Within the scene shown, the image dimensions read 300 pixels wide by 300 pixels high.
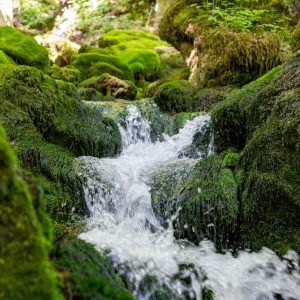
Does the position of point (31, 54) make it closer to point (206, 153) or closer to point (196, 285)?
point (206, 153)

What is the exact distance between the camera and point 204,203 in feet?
13.4

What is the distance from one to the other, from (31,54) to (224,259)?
8.80 metres

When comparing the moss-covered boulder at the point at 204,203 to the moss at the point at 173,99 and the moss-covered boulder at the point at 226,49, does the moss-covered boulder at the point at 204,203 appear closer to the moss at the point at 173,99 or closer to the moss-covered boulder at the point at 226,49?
the moss at the point at 173,99

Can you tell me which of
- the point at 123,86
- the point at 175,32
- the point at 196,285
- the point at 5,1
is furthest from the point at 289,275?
the point at 5,1

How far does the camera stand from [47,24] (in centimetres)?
2389

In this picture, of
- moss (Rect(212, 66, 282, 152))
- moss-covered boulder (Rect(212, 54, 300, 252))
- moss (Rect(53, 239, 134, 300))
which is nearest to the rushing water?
moss-covered boulder (Rect(212, 54, 300, 252))

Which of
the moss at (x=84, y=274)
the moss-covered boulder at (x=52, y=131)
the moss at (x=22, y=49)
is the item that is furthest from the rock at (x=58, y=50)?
the moss at (x=84, y=274)

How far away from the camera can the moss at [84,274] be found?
1.54m

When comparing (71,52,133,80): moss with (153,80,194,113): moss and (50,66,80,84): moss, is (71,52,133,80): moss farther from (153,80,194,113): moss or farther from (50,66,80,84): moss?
(153,80,194,113): moss

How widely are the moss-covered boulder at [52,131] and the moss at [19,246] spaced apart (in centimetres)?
296

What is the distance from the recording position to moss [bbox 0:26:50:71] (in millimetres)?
9565

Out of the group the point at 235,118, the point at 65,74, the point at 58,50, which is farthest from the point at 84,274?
the point at 58,50

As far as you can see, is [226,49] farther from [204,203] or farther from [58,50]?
[58,50]

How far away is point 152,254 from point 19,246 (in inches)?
85.8
